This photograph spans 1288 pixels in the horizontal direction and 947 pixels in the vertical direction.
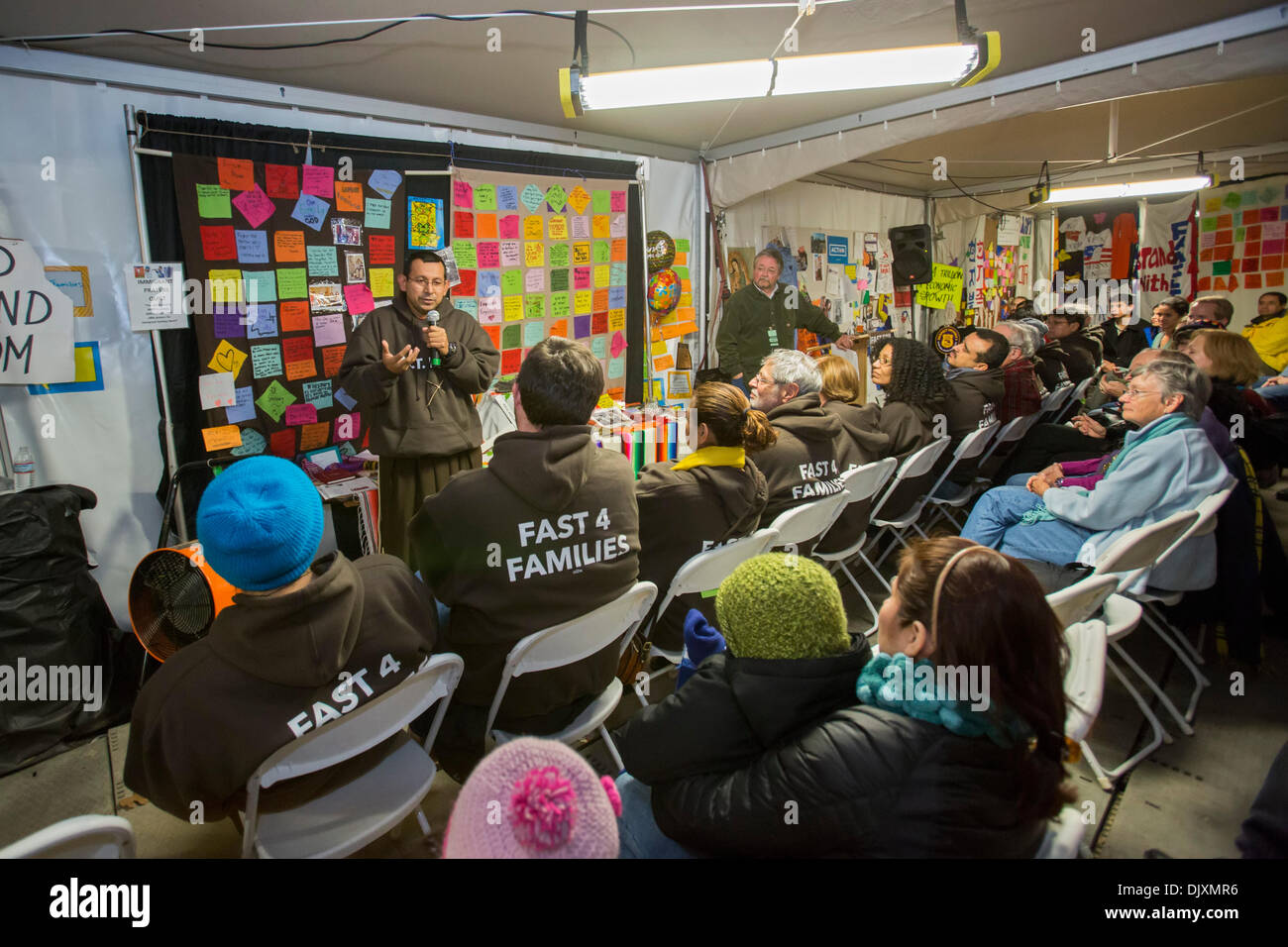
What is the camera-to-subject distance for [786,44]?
2980 mm

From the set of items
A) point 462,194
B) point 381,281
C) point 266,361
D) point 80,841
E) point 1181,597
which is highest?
point 462,194

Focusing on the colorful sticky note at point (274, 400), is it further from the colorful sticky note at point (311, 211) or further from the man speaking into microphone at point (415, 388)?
the colorful sticky note at point (311, 211)

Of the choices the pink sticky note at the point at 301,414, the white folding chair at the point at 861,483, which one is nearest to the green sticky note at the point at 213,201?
the pink sticky note at the point at 301,414

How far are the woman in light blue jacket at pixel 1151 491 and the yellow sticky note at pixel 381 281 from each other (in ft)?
10.7

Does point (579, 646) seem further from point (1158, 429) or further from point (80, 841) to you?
point (1158, 429)

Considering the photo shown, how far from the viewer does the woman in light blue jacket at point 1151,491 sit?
7.66ft

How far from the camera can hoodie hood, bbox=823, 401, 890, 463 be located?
126 inches

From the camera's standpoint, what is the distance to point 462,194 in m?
3.88

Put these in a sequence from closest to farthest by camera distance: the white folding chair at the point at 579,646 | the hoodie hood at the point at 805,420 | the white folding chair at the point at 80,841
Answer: the white folding chair at the point at 80,841 → the white folding chair at the point at 579,646 → the hoodie hood at the point at 805,420

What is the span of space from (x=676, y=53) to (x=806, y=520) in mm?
2239

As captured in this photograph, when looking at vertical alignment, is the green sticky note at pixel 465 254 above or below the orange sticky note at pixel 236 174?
below

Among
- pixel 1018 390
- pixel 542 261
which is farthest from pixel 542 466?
pixel 1018 390
